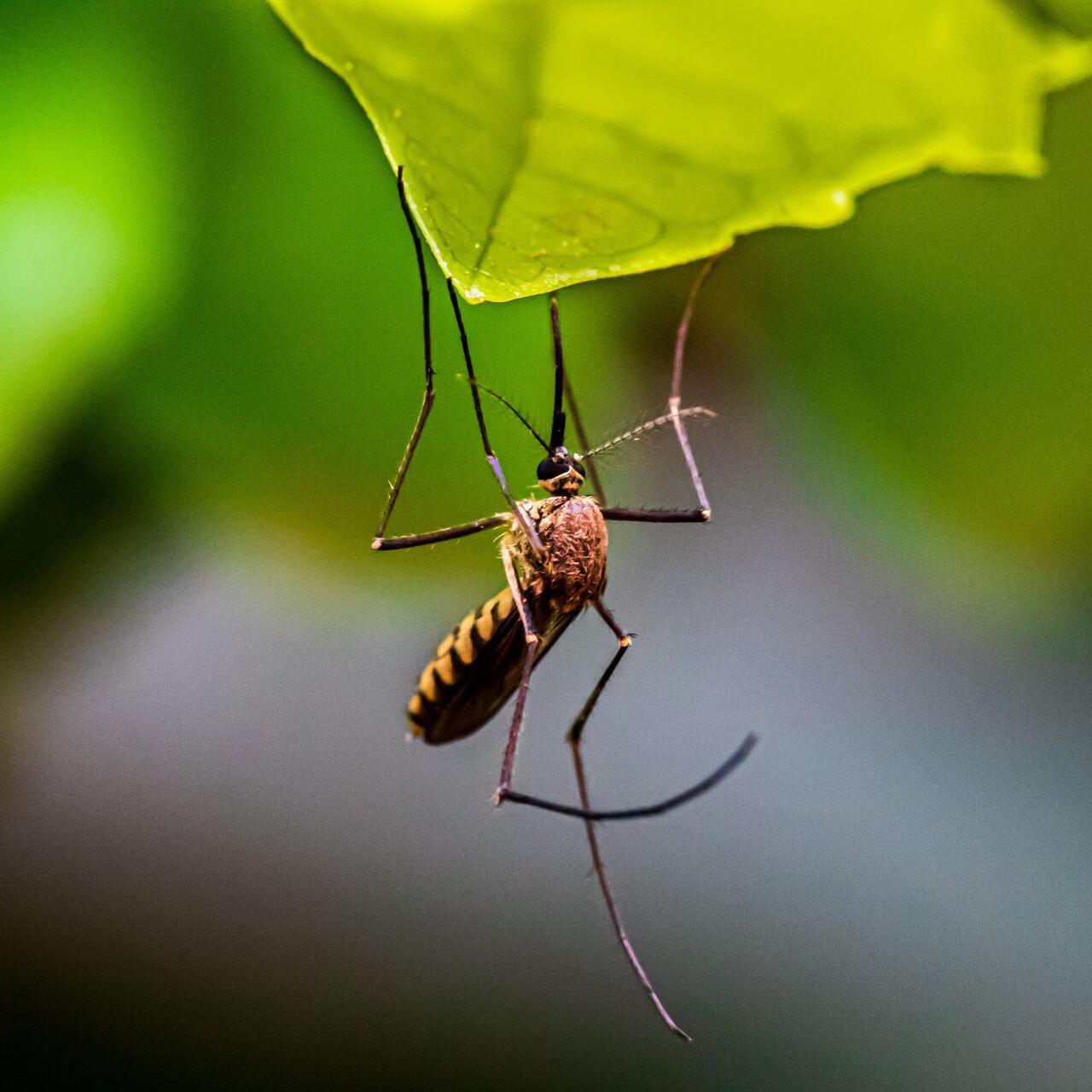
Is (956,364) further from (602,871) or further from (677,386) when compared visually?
(602,871)

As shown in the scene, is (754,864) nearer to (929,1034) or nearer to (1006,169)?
(929,1034)

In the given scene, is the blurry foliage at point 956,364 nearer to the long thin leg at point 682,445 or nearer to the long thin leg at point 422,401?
the long thin leg at point 682,445

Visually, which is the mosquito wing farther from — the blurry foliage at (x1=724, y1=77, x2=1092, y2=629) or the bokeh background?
the blurry foliage at (x1=724, y1=77, x2=1092, y2=629)

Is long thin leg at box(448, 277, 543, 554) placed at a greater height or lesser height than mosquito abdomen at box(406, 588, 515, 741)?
greater

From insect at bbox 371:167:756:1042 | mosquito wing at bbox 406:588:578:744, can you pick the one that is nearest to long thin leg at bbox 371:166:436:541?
insect at bbox 371:167:756:1042

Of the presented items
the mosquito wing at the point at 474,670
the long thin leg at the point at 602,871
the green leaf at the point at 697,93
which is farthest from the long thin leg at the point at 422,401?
the green leaf at the point at 697,93

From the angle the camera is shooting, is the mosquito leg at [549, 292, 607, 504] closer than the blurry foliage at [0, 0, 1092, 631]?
No
